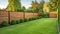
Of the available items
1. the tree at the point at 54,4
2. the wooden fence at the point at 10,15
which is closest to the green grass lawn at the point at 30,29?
the wooden fence at the point at 10,15

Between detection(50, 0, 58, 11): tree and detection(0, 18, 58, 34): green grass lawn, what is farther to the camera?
detection(50, 0, 58, 11): tree

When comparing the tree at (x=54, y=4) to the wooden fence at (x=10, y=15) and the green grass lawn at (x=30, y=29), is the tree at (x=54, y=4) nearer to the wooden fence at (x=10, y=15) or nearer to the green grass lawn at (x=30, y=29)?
the green grass lawn at (x=30, y=29)

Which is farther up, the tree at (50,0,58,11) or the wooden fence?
the tree at (50,0,58,11)

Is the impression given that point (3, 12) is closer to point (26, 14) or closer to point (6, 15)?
point (6, 15)

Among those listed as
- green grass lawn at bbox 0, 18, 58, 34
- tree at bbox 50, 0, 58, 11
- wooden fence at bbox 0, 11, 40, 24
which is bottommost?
green grass lawn at bbox 0, 18, 58, 34

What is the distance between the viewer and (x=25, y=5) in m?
8.10

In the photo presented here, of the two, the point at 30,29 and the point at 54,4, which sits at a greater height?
the point at 54,4

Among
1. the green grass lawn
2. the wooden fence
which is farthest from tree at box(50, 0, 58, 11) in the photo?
the wooden fence

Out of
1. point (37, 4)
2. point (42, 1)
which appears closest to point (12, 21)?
point (37, 4)

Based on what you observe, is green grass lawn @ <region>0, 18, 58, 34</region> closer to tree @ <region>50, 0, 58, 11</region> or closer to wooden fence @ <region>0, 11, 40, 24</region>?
wooden fence @ <region>0, 11, 40, 24</region>

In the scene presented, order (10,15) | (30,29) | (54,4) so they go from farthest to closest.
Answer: (10,15), (54,4), (30,29)

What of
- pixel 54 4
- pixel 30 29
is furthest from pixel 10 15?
pixel 30 29

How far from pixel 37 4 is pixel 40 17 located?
370 centimetres

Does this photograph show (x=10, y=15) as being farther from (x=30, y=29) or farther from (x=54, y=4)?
(x=30, y=29)
